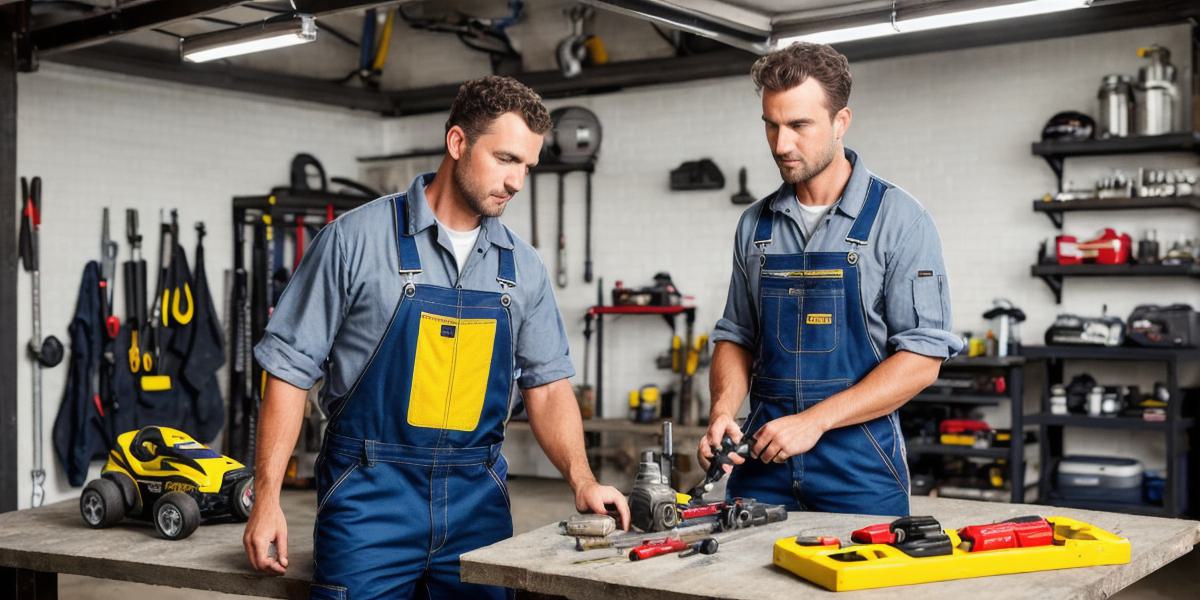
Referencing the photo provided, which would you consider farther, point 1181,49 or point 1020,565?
point 1181,49

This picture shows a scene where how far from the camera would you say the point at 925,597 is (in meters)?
2.02

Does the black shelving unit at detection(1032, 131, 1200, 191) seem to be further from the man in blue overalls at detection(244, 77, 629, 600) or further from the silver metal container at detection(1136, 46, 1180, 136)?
the man in blue overalls at detection(244, 77, 629, 600)

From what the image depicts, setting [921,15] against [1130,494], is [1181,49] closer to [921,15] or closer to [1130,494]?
[921,15]

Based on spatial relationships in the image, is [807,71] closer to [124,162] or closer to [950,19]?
[950,19]

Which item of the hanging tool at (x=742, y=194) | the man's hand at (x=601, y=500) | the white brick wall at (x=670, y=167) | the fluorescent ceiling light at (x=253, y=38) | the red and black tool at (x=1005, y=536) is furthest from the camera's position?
the hanging tool at (x=742, y=194)

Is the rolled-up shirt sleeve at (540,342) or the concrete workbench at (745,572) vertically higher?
the rolled-up shirt sleeve at (540,342)

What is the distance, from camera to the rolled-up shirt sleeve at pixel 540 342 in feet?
9.48

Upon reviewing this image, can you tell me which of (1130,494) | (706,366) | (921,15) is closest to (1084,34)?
(921,15)

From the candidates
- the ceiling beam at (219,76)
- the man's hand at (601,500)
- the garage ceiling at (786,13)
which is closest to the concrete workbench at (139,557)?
the man's hand at (601,500)

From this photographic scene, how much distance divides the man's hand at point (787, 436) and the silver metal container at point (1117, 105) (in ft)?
14.3

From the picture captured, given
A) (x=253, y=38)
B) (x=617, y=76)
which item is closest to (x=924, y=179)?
(x=617, y=76)

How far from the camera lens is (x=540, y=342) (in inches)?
114

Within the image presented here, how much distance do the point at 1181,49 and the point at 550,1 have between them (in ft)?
13.6

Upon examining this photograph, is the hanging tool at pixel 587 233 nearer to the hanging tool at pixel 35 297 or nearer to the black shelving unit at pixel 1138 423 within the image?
Result: the black shelving unit at pixel 1138 423
